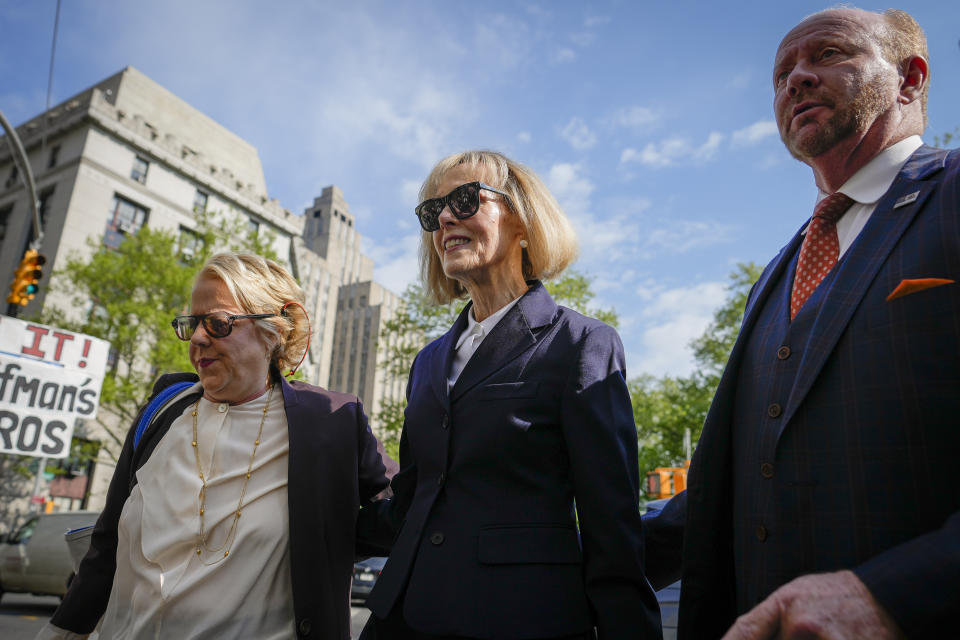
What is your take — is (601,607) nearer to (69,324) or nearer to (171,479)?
(171,479)

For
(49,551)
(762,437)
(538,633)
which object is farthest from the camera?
(49,551)

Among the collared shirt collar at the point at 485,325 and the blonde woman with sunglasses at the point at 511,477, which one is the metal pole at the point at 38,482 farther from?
the collared shirt collar at the point at 485,325

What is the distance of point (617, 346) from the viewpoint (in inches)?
79.0

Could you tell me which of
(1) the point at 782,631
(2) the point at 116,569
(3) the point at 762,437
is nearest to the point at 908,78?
(3) the point at 762,437

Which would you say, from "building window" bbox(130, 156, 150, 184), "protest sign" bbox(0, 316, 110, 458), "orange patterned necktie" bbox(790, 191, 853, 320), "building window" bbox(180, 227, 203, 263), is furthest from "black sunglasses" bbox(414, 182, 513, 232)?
"building window" bbox(130, 156, 150, 184)

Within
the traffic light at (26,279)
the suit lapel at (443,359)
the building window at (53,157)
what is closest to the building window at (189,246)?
the traffic light at (26,279)

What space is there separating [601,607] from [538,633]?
0.18 m

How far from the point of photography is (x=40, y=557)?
A: 10.6 metres

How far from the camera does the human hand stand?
0.91m

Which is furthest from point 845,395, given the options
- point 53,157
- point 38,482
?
point 53,157

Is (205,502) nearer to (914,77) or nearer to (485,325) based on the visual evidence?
(485,325)

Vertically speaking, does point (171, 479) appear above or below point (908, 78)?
below

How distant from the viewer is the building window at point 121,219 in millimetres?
31297

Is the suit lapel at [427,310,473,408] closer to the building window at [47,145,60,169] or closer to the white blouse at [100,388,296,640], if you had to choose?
the white blouse at [100,388,296,640]
